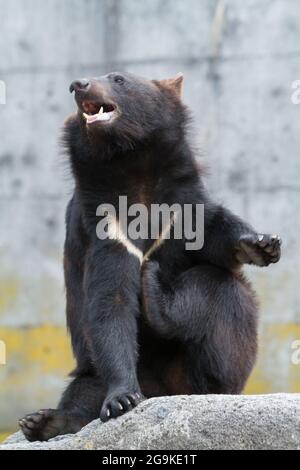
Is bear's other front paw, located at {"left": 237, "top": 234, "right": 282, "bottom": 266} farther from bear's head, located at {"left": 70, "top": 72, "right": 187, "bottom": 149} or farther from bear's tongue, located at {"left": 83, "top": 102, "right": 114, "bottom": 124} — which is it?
bear's tongue, located at {"left": 83, "top": 102, "right": 114, "bottom": 124}

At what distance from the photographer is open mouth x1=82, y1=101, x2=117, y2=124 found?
22.6ft

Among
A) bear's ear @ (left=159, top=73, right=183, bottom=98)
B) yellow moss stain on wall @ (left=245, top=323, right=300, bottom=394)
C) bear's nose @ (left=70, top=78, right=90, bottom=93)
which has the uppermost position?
bear's ear @ (left=159, top=73, right=183, bottom=98)

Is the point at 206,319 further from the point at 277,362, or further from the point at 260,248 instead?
the point at 277,362

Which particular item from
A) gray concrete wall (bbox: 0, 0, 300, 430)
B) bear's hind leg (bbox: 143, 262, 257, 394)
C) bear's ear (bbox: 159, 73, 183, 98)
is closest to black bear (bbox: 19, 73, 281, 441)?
bear's hind leg (bbox: 143, 262, 257, 394)

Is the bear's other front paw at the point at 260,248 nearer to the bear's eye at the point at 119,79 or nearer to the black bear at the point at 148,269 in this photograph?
the black bear at the point at 148,269

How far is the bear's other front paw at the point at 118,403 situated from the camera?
5930 mm

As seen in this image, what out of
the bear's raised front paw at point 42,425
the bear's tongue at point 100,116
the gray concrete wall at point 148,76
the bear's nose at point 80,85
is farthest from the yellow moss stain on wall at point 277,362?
the bear's nose at point 80,85

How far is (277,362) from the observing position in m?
11.3

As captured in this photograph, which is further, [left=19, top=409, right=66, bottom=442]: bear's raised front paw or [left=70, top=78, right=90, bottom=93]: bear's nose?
[left=70, top=78, right=90, bottom=93]: bear's nose

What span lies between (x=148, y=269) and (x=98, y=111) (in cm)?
106

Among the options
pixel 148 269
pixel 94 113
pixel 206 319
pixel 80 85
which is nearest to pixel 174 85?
pixel 94 113

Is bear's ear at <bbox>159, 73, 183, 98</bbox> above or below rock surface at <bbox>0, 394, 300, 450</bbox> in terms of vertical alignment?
above

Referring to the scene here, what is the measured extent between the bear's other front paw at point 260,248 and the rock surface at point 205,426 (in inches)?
39.5
